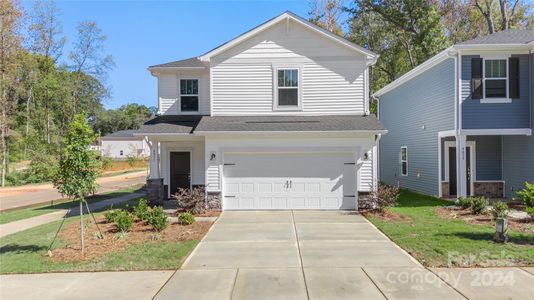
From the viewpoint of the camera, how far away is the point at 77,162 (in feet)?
28.1

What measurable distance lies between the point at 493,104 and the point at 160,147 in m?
13.1

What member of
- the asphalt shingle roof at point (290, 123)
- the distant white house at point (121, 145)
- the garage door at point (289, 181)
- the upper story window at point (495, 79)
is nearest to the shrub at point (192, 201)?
the garage door at point (289, 181)

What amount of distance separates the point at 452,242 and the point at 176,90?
40.0ft

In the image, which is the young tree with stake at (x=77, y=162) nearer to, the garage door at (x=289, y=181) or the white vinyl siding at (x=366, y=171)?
the garage door at (x=289, y=181)

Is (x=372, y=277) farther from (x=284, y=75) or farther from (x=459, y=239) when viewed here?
(x=284, y=75)

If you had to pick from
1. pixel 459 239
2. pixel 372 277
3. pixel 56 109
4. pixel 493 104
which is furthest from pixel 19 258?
pixel 56 109

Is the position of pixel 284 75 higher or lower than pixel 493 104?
higher

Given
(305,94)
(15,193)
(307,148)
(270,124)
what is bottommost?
(15,193)

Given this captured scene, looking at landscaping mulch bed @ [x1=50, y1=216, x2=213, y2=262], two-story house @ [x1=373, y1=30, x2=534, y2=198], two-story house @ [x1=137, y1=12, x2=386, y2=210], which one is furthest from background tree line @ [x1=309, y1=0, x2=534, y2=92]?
landscaping mulch bed @ [x1=50, y1=216, x2=213, y2=262]

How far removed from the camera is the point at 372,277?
6730 mm

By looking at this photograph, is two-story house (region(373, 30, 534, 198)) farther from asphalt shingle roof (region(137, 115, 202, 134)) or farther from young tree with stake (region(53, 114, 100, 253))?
young tree with stake (region(53, 114, 100, 253))

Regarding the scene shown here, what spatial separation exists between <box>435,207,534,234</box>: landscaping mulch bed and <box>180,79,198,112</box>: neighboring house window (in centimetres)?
1040

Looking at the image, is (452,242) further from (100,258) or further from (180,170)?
(180,170)

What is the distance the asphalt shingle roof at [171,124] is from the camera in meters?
15.1
